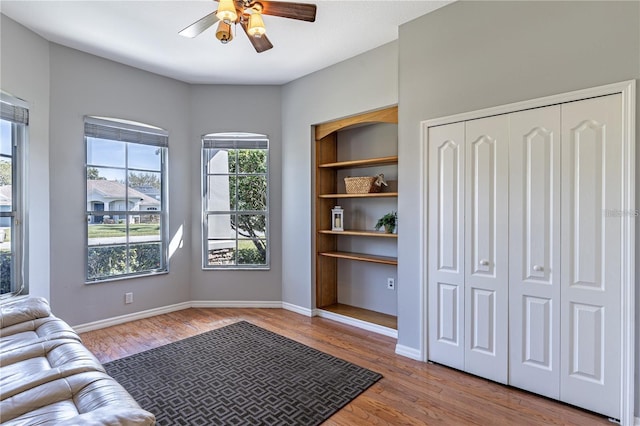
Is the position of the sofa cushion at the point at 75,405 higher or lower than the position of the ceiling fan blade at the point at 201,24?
lower

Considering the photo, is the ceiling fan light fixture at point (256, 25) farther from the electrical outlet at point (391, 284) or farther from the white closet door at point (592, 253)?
the electrical outlet at point (391, 284)

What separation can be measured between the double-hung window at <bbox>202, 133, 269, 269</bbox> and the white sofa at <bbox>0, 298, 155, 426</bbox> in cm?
240

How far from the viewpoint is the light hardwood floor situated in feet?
6.90

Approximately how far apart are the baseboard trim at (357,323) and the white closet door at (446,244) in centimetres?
62

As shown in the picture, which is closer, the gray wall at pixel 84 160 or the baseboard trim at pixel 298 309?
the gray wall at pixel 84 160

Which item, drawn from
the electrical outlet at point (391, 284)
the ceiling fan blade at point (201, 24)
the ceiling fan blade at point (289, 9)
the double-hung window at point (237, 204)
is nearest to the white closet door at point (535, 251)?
the electrical outlet at point (391, 284)

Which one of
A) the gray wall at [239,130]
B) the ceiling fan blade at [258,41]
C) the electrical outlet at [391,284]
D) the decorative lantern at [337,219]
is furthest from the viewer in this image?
the gray wall at [239,130]

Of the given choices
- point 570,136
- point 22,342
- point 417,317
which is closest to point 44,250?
point 22,342

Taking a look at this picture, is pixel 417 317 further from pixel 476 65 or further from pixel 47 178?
pixel 47 178

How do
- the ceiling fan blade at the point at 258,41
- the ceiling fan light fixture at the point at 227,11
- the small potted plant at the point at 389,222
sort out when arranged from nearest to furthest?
the ceiling fan light fixture at the point at 227,11 → the ceiling fan blade at the point at 258,41 → the small potted plant at the point at 389,222

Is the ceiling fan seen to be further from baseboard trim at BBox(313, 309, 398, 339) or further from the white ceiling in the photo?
baseboard trim at BBox(313, 309, 398, 339)

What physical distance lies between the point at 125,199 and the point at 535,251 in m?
4.11

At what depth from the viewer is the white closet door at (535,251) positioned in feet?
7.38

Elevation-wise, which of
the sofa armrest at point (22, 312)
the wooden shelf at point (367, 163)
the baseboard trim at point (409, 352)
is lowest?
the baseboard trim at point (409, 352)
